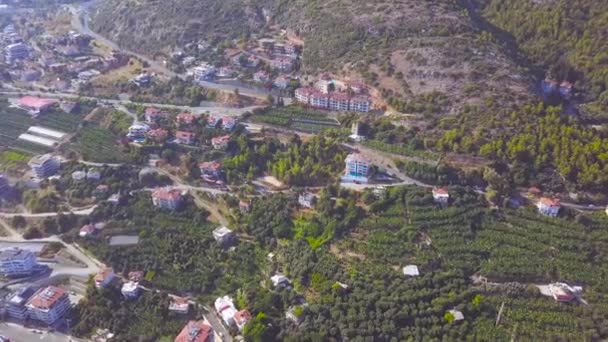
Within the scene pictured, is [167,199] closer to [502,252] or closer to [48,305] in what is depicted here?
[48,305]

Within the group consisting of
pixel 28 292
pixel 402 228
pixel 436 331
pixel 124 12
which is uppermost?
pixel 124 12

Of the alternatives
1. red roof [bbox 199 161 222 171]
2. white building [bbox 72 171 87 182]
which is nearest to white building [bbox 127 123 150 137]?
white building [bbox 72 171 87 182]

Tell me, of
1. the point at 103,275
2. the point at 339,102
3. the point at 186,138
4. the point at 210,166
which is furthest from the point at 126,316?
the point at 339,102

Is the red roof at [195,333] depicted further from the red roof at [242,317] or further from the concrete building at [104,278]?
the concrete building at [104,278]

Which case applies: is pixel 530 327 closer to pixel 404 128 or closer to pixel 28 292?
pixel 404 128

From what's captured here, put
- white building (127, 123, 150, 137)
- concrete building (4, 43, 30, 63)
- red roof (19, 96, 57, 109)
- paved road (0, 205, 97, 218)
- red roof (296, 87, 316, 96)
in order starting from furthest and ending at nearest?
concrete building (4, 43, 30, 63) < red roof (19, 96, 57, 109) < red roof (296, 87, 316, 96) < white building (127, 123, 150, 137) < paved road (0, 205, 97, 218)

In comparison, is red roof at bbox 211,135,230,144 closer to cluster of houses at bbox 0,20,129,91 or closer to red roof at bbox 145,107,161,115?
red roof at bbox 145,107,161,115

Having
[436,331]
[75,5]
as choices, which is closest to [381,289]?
[436,331]

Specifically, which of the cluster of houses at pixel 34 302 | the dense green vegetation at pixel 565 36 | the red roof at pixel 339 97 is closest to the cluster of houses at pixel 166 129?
the red roof at pixel 339 97
